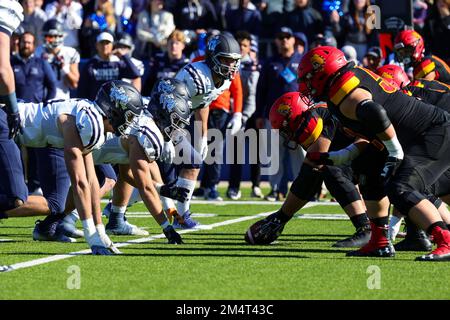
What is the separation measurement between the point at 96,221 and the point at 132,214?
385cm

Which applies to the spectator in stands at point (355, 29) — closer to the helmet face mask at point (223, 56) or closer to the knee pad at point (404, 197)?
the helmet face mask at point (223, 56)

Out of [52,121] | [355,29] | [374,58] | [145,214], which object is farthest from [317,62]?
[355,29]

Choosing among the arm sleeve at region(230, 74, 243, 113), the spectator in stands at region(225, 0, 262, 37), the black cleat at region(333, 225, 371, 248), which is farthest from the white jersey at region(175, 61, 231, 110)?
the spectator in stands at region(225, 0, 262, 37)

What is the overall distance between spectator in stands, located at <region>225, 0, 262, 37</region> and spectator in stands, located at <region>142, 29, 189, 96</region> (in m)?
2.39

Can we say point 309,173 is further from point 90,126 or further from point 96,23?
point 96,23

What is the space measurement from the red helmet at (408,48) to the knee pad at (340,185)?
7.79 ft

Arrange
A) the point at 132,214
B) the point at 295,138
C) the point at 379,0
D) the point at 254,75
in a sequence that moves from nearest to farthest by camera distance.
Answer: the point at 295,138, the point at 132,214, the point at 379,0, the point at 254,75

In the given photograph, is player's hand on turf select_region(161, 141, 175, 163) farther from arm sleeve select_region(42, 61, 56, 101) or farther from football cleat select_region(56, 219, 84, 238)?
arm sleeve select_region(42, 61, 56, 101)

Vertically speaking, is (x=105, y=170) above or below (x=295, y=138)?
below

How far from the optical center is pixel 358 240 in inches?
316

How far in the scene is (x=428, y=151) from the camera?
7.03 m

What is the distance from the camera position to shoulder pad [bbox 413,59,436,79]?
9641 mm
